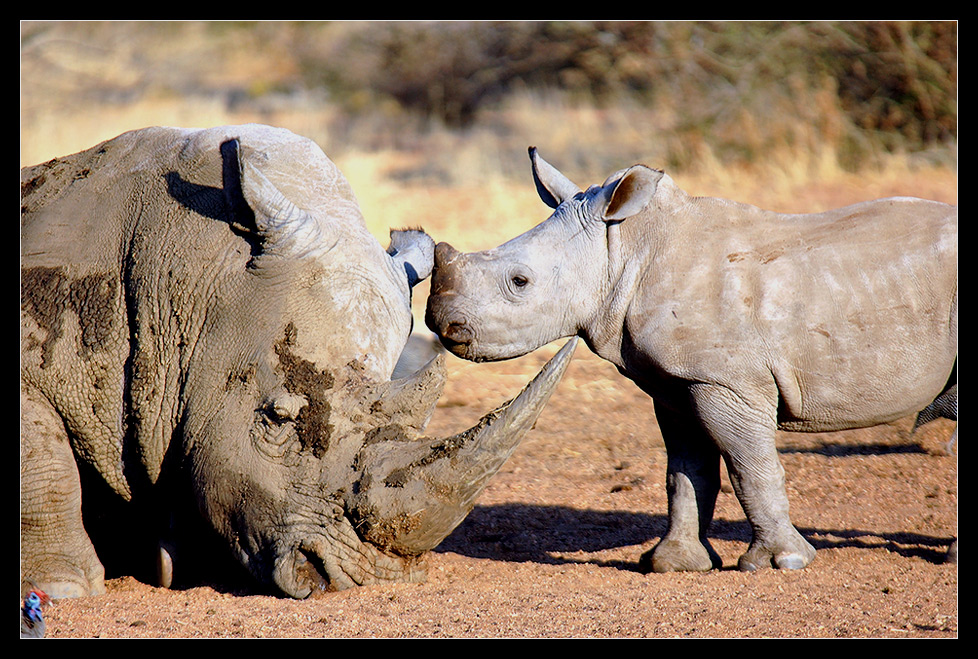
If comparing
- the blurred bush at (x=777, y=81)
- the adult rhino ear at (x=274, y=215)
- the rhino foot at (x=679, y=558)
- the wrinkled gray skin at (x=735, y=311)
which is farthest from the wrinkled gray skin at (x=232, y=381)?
the blurred bush at (x=777, y=81)

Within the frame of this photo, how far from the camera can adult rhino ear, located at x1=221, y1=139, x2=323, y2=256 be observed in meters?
4.49

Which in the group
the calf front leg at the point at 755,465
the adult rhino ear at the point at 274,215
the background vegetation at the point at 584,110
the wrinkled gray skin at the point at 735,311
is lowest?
the calf front leg at the point at 755,465

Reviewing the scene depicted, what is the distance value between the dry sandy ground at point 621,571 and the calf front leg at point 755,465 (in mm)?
112

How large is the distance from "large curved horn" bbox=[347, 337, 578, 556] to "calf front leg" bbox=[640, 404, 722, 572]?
4.21 ft

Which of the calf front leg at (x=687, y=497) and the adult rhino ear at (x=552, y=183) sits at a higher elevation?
the adult rhino ear at (x=552, y=183)

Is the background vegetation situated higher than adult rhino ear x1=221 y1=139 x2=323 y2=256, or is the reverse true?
the background vegetation

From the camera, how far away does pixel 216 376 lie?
4438 mm

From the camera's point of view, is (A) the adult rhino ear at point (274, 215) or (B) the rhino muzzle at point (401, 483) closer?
(B) the rhino muzzle at point (401, 483)

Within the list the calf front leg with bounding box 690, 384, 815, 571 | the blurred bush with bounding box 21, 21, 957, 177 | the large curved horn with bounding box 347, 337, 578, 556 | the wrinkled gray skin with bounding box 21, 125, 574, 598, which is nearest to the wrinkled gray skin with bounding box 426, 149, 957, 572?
the calf front leg with bounding box 690, 384, 815, 571

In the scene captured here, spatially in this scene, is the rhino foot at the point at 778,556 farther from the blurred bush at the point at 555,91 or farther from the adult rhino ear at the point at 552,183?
the blurred bush at the point at 555,91

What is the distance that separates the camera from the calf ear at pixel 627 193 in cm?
496

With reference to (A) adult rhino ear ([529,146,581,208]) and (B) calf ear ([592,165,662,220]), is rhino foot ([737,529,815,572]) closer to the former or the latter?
(B) calf ear ([592,165,662,220])

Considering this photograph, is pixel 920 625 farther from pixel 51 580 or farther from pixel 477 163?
pixel 477 163

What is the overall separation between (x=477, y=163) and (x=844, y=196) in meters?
5.81
